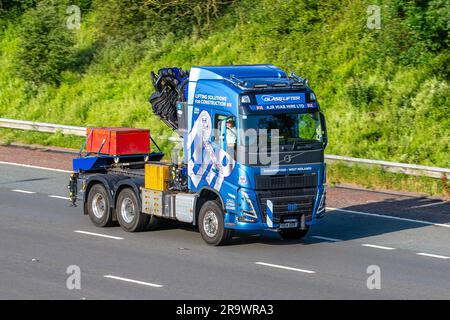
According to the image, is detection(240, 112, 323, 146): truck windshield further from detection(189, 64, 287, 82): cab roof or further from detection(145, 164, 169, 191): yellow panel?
detection(145, 164, 169, 191): yellow panel

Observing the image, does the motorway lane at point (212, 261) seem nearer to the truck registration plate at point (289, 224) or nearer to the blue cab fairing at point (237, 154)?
the truck registration plate at point (289, 224)

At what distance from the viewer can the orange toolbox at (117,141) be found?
21.7 meters

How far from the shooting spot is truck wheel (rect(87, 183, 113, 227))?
21.1m

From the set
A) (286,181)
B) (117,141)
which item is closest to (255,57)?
(117,141)

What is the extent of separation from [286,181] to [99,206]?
14.9 ft

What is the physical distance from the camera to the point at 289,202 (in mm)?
18797

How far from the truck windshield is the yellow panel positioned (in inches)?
90.3

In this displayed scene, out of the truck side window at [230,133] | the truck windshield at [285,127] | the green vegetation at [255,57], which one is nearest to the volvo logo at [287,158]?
the truck windshield at [285,127]

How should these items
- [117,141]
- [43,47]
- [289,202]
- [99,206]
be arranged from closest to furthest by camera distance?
[289,202] < [99,206] < [117,141] < [43,47]

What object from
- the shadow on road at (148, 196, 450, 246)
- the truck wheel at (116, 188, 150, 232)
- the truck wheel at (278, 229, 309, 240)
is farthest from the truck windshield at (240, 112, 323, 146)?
the truck wheel at (116, 188, 150, 232)

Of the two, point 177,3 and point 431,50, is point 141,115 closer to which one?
point 177,3

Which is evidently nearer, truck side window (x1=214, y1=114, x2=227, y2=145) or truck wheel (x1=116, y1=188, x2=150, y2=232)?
truck side window (x1=214, y1=114, x2=227, y2=145)

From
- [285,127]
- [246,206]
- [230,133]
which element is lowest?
[246,206]

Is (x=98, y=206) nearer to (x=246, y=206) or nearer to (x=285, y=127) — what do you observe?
(x=246, y=206)
